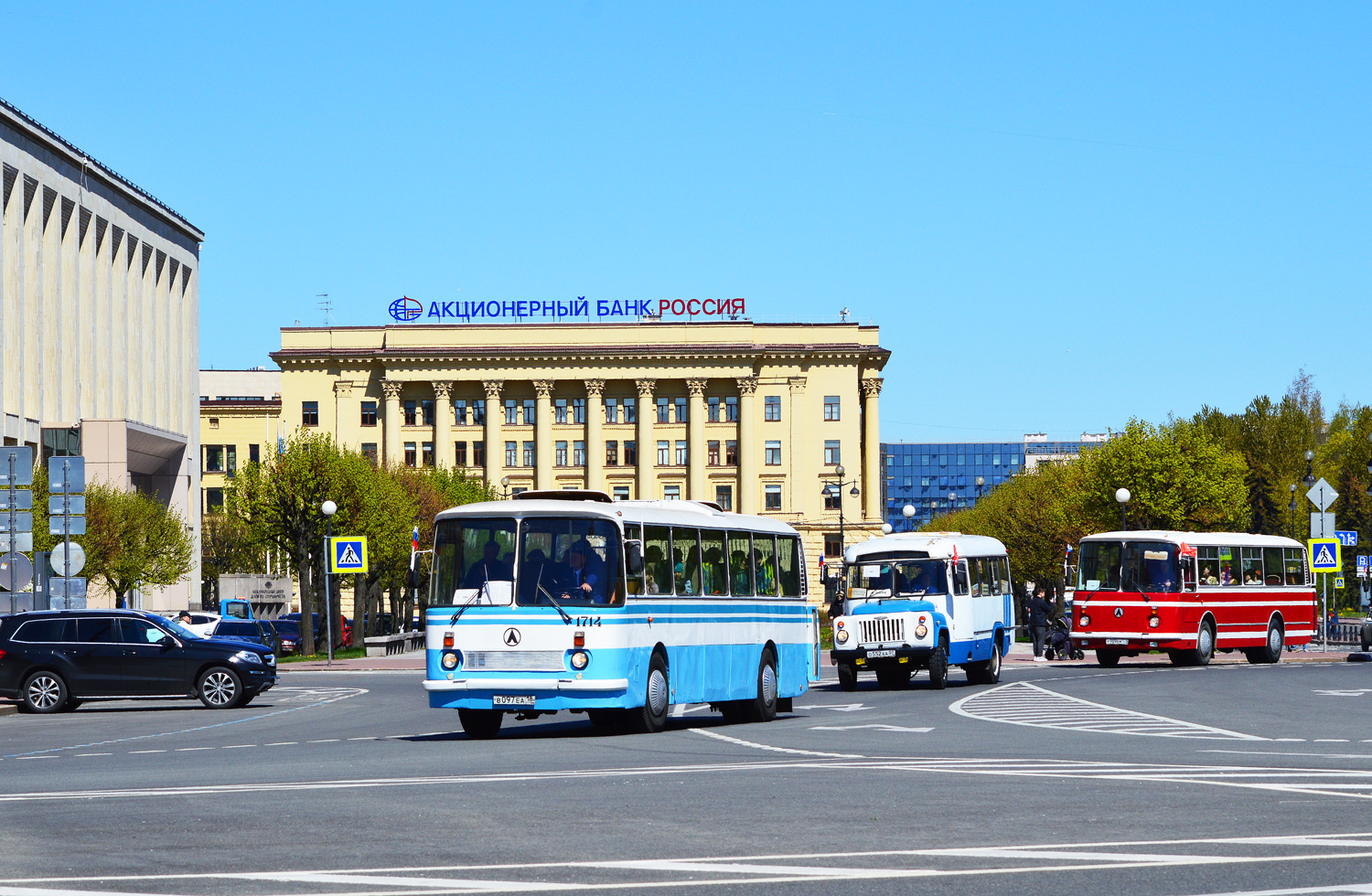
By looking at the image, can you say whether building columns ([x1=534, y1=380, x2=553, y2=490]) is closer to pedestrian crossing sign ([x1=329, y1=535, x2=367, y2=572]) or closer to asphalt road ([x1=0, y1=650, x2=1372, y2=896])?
pedestrian crossing sign ([x1=329, y1=535, x2=367, y2=572])

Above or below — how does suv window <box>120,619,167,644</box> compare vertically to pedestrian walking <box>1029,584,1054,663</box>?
above

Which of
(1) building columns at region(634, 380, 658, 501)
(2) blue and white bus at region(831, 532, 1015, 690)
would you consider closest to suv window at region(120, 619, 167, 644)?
(2) blue and white bus at region(831, 532, 1015, 690)

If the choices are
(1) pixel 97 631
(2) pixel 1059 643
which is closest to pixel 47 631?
(1) pixel 97 631

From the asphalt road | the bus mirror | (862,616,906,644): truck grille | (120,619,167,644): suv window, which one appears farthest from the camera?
(862,616,906,644): truck grille

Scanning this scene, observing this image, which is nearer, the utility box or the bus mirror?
the bus mirror

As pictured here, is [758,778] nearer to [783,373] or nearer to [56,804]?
[56,804]

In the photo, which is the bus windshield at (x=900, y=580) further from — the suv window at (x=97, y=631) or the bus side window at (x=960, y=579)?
the suv window at (x=97, y=631)

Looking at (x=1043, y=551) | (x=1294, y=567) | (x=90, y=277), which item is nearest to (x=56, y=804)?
(x=1294, y=567)

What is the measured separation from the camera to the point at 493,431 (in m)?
125

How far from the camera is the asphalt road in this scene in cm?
890

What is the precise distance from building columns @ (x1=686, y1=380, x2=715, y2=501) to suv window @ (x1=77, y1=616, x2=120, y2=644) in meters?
96.5

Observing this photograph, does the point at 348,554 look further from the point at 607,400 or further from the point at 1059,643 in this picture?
the point at 607,400

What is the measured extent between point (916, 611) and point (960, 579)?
1588mm

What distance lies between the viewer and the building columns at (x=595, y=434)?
126125 mm
